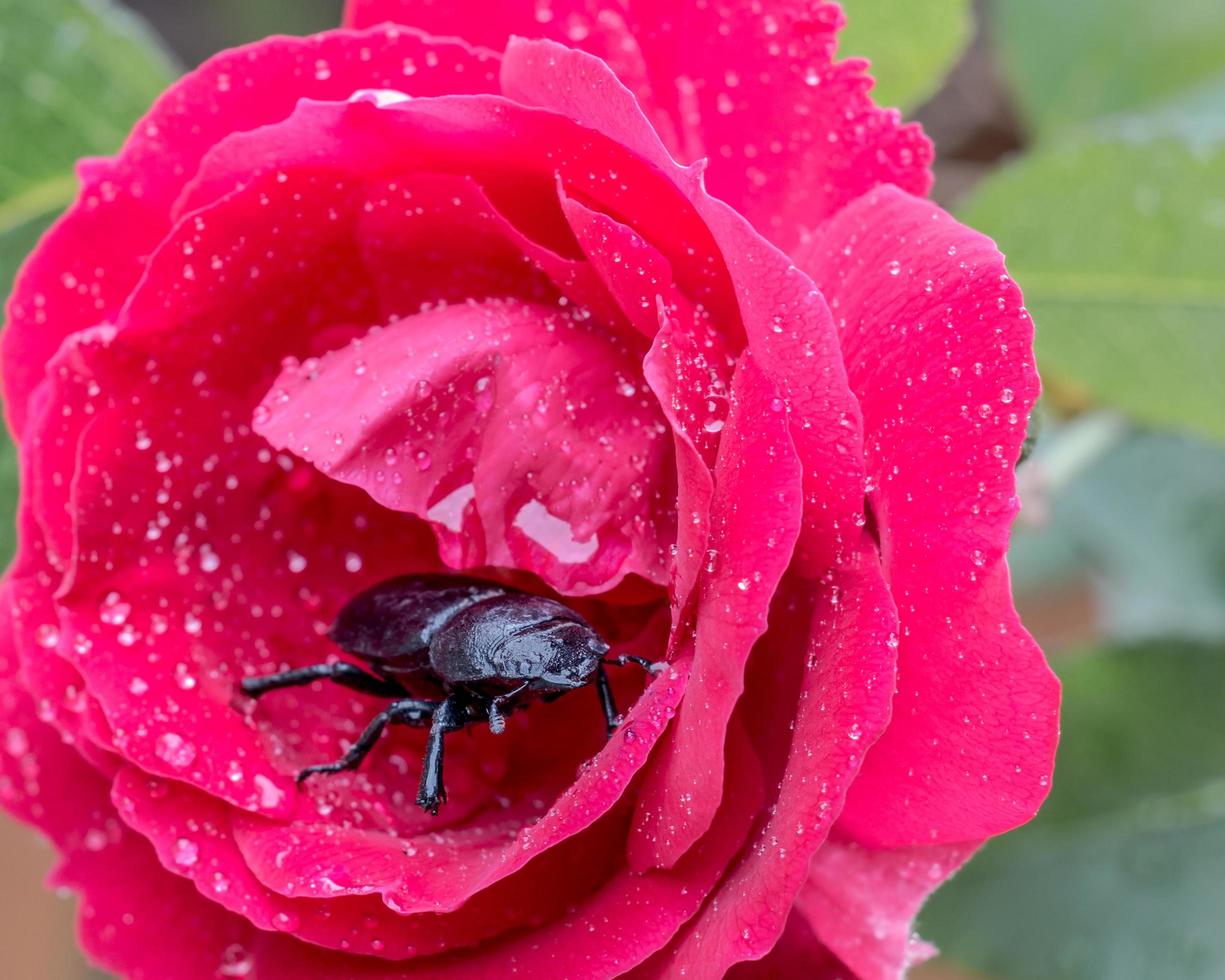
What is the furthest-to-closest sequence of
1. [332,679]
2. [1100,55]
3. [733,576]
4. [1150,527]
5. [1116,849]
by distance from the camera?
[1150,527] < [1100,55] < [1116,849] < [332,679] < [733,576]

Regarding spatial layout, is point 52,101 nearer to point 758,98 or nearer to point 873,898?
point 758,98

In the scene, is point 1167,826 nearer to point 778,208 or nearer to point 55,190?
point 778,208

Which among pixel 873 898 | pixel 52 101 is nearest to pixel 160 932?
Answer: pixel 873 898

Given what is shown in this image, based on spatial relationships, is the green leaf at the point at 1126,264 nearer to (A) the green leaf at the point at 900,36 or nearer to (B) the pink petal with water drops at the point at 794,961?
(A) the green leaf at the point at 900,36

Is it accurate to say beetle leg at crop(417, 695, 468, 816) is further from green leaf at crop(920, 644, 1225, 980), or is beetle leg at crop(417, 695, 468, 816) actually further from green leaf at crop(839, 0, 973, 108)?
green leaf at crop(920, 644, 1225, 980)

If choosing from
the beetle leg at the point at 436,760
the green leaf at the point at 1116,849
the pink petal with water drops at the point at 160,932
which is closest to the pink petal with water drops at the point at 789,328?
the beetle leg at the point at 436,760

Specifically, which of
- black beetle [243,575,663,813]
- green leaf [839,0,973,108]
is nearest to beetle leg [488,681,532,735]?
black beetle [243,575,663,813]
